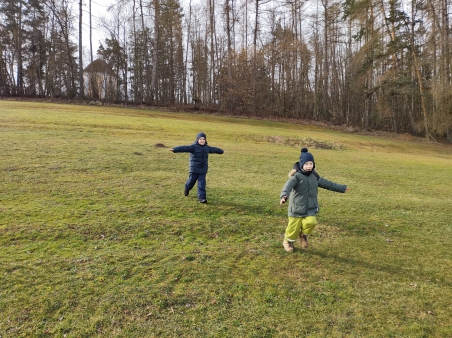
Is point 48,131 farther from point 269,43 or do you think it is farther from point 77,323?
point 269,43

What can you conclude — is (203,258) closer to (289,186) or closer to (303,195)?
(289,186)

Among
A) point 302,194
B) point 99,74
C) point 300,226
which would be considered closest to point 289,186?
point 302,194

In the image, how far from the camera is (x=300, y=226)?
5566mm

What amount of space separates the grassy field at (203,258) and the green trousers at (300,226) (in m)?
0.40

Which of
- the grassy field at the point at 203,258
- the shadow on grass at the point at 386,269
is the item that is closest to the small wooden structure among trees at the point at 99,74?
the grassy field at the point at 203,258

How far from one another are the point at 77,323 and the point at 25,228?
314 centimetres

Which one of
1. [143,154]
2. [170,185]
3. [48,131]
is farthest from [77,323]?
[48,131]

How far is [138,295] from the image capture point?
4.14 metres

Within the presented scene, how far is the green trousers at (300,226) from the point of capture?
5.41 metres

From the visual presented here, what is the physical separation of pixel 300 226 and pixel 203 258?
1795mm

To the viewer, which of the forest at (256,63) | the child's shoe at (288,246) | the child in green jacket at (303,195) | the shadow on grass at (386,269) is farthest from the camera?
the forest at (256,63)

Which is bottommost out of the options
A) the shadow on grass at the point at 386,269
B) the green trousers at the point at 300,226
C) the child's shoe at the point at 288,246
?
the shadow on grass at the point at 386,269

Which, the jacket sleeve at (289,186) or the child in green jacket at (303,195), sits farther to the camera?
the child in green jacket at (303,195)

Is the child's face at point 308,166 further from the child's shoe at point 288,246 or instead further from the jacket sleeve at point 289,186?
the child's shoe at point 288,246
